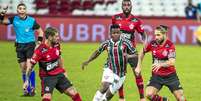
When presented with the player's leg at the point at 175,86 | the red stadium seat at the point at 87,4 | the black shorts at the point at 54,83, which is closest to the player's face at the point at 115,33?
the black shorts at the point at 54,83

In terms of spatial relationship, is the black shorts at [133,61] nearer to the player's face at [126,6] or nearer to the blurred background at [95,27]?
the player's face at [126,6]

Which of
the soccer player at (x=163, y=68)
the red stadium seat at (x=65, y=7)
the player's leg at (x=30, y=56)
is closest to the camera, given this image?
the soccer player at (x=163, y=68)

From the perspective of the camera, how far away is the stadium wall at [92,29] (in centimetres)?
3581

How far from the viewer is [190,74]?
23.8 metres

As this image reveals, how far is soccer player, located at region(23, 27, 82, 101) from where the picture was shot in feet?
47.2

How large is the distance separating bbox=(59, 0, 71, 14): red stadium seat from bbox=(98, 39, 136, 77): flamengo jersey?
910 inches

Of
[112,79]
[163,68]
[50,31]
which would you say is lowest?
[112,79]

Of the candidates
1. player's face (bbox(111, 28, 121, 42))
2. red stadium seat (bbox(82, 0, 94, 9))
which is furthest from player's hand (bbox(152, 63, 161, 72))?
red stadium seat (bbox(82, 0, 94, 9))

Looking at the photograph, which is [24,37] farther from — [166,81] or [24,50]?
[166,81]

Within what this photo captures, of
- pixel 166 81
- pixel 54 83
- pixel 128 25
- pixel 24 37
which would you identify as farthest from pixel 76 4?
pixel 54 83

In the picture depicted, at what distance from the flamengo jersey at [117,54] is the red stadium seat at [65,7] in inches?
910

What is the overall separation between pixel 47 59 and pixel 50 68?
0.66ft

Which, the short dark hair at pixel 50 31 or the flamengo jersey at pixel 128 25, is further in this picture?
the flamengo jersey at pixel 128 25

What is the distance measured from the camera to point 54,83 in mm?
14461
